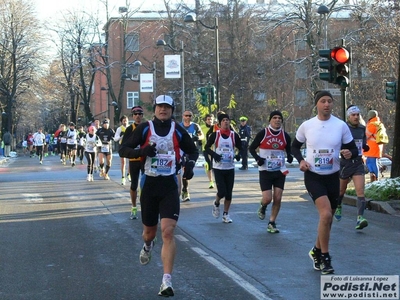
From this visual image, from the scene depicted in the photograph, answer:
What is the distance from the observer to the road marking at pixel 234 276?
6976mm

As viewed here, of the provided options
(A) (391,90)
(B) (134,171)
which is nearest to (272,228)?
(B) (134,171)

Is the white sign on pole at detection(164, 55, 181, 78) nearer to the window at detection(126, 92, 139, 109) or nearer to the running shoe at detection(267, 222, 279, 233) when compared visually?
the running shoe at detection(267, 222, 279, 233)

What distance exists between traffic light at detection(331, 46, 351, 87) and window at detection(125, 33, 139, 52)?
4490cm

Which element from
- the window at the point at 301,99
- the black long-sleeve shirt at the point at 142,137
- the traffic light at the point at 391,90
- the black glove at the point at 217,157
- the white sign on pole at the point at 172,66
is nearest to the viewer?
the black long-sleeve shirt at the point at 142,137

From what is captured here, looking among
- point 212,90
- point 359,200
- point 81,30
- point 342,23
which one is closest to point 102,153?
point 212,90

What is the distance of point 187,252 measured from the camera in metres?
9.42

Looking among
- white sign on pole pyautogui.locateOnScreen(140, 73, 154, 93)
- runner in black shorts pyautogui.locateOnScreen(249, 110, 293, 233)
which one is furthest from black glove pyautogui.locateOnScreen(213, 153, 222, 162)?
white sign on pole pyautogui.locateOnScreen(140, 73, 154, 93)

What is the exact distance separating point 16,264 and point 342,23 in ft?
147

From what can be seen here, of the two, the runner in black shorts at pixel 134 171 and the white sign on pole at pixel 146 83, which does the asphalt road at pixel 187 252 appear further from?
the white sign on pole at pixel 146 83

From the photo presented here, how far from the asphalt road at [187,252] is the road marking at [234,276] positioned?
10 millimetres

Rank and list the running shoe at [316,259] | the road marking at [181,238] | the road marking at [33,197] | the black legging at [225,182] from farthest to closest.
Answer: the road marking at [33,197] < the black legging at [225,182] < the road marking at [181,238] < the running shoe at [316,259]

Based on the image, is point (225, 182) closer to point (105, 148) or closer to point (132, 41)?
point (105, 148)

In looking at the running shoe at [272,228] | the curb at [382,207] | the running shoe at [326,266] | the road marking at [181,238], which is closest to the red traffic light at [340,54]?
the curb at [382,207]

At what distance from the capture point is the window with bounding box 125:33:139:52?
63.2 metres
